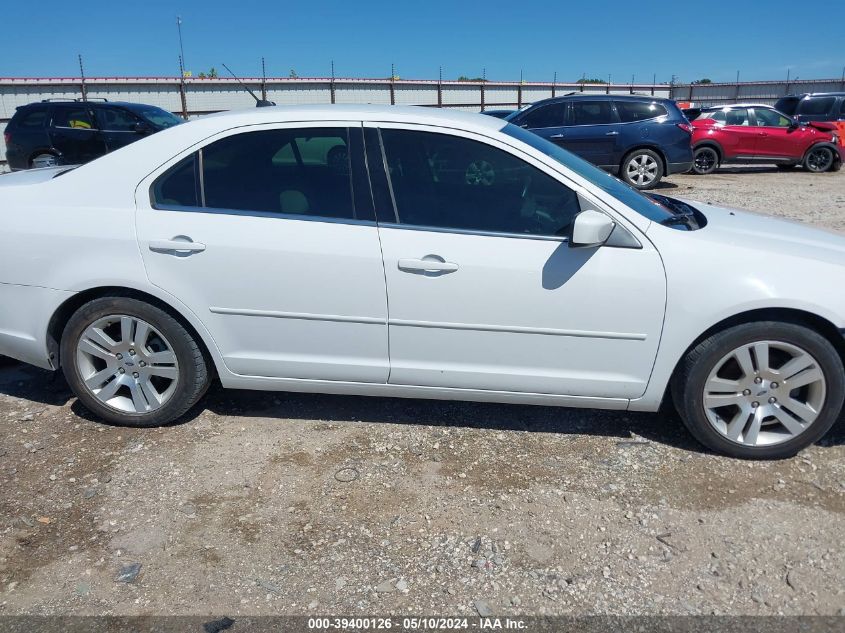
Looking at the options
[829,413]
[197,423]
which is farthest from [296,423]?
[829,413]

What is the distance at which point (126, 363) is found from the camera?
3.52m

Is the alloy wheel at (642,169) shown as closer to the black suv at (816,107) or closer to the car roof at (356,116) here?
the black suv at (816,107)

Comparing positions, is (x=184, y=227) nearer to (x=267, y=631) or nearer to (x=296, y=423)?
(x=296, y=423)

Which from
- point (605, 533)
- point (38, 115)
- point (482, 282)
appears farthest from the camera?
point (38, 115)

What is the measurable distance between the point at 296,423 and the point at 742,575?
7.52 feet

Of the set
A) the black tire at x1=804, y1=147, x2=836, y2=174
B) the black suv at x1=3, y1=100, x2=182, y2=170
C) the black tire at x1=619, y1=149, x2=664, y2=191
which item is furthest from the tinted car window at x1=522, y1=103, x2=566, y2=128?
the black suv at x1=3, y1=100, x2=182, y2=170

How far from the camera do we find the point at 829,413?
317cm

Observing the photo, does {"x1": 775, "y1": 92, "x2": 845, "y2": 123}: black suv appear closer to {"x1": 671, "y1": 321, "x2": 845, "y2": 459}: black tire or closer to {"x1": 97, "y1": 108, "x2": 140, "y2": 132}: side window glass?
{"x1": 97, "y1": 108, "x2": 140, "y2": 132}: side window glass

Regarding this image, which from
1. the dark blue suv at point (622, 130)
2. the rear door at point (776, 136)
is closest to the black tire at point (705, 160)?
the rear door at point (776, 136)

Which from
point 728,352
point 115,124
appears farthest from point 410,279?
point 115,124

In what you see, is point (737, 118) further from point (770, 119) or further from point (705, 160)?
point (705, 160)

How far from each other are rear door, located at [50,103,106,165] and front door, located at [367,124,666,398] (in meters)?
11.1

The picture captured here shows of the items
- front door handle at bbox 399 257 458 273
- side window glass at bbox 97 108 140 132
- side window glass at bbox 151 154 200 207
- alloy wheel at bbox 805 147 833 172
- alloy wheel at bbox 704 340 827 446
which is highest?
side window glass at bbox 97 108 140 132

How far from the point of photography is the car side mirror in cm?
297
